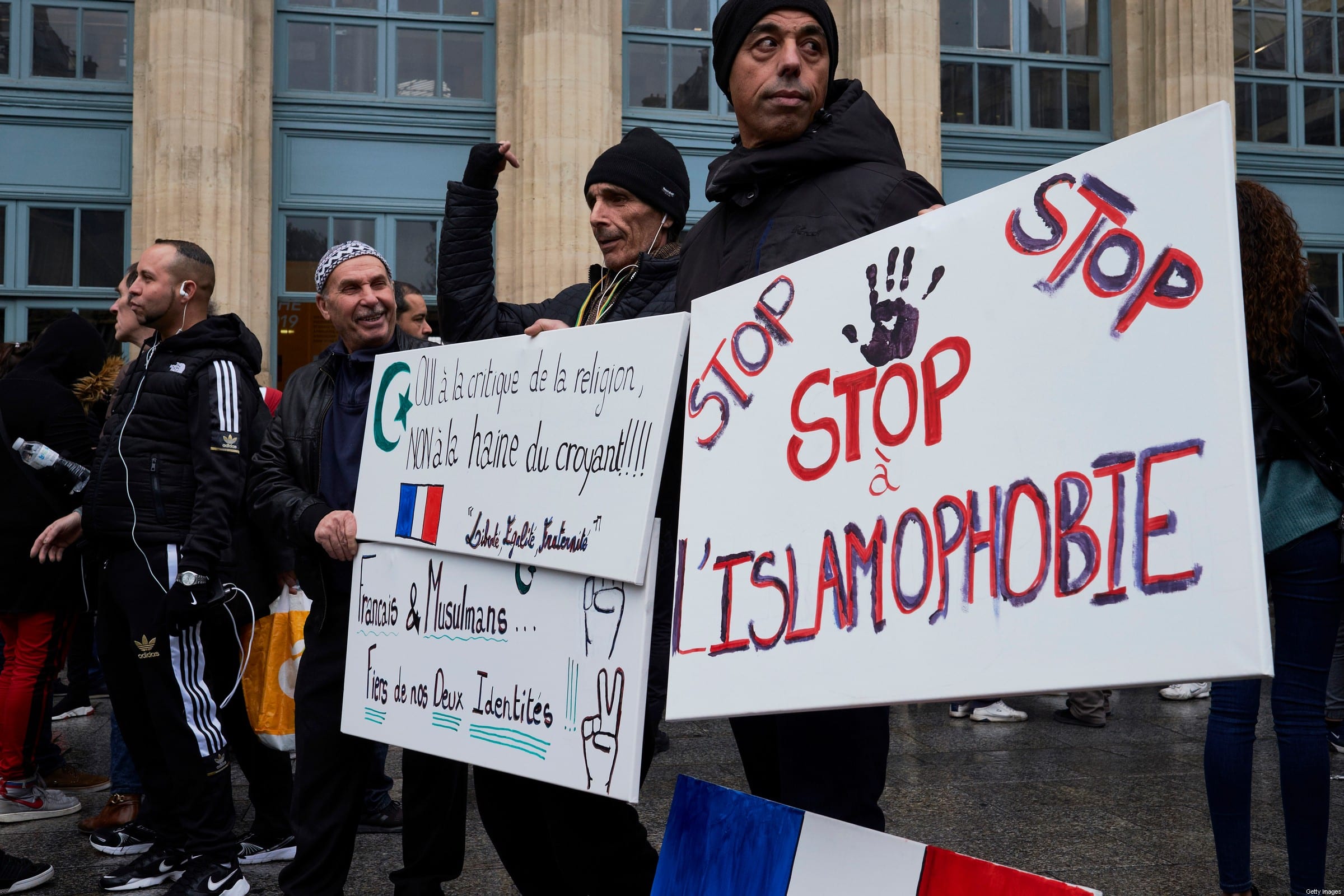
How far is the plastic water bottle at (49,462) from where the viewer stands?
543 centimetres

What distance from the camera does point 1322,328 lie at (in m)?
3.45

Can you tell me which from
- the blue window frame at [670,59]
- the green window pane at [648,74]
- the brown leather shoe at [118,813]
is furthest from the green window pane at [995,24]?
the brown leather shoe at [118,813]

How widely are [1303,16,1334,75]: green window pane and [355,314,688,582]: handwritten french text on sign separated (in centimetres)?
1553

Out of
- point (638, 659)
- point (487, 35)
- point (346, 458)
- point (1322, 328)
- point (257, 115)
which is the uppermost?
point (487, 35)

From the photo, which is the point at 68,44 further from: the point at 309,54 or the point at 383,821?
the point at 383,821

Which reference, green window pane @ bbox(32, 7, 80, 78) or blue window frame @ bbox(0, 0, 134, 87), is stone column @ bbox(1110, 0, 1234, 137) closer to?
blue window frame @ bbox(0, 0, 134, 87)

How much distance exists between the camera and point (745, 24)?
265cm

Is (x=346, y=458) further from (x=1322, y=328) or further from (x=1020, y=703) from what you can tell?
(x=1020, y=703)

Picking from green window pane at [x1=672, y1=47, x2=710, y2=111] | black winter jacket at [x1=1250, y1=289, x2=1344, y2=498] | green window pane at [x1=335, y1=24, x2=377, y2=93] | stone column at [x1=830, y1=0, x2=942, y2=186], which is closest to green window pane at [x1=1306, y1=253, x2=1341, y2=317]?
stone column at [x1=830, y1=0, x2=942, y2=186]

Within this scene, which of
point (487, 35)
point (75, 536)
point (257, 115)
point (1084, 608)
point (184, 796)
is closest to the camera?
point (1084, 608)

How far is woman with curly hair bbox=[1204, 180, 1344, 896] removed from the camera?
3.34 meters

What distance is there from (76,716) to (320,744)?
199 inches

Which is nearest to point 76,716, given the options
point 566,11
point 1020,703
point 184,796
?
point 184,796

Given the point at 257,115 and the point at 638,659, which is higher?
the point at 257,115
